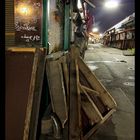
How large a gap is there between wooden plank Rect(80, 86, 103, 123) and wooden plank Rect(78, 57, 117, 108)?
415 millimetres

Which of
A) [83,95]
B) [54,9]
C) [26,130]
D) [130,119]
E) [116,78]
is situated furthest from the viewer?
[116,78]

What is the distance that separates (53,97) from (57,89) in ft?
0.51

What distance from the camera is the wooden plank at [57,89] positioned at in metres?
4.04

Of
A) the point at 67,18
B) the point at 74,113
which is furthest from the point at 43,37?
the point at 67,18

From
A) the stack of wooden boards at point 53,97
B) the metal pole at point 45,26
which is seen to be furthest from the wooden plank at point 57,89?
the metal pole at point 45,26

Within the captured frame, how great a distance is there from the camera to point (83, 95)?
4.20 m

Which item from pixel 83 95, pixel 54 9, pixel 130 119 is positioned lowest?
pixel 130 119

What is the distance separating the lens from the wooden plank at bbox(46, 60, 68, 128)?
4035 millimetres

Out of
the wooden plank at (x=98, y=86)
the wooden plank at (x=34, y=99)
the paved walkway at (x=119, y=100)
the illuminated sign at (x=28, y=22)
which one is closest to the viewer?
the wooden plank at (x=34, y=99)

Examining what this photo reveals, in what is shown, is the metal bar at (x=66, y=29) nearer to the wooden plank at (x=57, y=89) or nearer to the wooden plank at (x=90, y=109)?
the wooden plank at (x=57, y=89)

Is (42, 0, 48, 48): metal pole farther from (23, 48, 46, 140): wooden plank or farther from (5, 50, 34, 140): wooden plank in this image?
(5, 50, 34, 140): wooden plank
